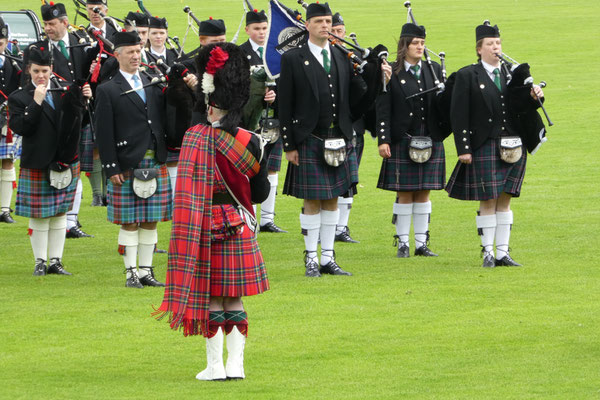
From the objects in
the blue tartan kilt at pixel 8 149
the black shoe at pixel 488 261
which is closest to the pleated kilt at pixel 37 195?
the blue tartan kilt at pixel 8 149

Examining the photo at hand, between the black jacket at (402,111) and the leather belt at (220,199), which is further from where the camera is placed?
the black jacket at (402,111)

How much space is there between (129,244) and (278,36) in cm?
204

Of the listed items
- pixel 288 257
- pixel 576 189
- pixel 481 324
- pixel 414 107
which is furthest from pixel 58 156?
pixel 576 189

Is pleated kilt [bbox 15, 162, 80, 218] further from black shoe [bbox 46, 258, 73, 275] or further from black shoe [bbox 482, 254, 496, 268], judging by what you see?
black shoe [bbox 482, 254, 496, 268]

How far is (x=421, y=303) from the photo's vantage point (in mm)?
7984

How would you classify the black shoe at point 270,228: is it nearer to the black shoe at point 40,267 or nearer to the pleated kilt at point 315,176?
the pleated kilt at point 315,176

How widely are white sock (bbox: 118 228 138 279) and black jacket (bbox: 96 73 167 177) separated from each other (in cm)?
50

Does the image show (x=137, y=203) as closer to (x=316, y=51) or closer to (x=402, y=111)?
(x=316, y=51)

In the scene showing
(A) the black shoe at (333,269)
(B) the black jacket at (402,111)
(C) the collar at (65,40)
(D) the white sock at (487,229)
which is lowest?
(A) the black shoe at (333,269)

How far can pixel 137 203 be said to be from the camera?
8.42 metres

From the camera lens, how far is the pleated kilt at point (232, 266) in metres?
5.99

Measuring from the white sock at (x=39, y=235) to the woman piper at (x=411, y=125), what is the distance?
9.01 feet

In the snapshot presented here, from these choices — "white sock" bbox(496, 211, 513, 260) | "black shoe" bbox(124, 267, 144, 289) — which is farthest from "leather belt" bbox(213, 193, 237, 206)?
"white sock" bbox(496, 211, 513, 260)

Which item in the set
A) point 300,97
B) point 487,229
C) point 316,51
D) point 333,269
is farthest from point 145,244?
point 487,229
